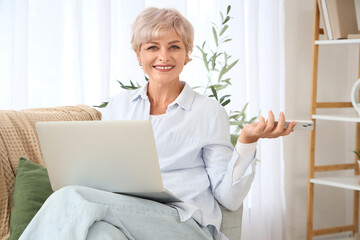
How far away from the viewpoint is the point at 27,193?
62.2 inches

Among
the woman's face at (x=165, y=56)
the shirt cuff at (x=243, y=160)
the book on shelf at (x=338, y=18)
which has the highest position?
the book on shelf at (x=338, y=18)

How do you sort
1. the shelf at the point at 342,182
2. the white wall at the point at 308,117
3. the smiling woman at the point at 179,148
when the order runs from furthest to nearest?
the white wall at the point at 308,117 < the shelf at the point at 342,182 < the smiling woman at the point at 179,148

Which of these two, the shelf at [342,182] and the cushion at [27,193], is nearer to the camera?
the cushion at [27,193]

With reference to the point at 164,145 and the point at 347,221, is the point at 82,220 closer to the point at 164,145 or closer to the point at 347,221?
the point at 164,145

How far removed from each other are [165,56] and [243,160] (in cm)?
47

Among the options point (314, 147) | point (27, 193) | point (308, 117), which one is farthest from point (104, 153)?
point (308, 117)

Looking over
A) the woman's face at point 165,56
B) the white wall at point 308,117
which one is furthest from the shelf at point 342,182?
the woman's face at point 165,56

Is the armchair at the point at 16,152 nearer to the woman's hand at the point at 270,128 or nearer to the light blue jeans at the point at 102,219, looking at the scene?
the light blue jeans at the point at 102,219

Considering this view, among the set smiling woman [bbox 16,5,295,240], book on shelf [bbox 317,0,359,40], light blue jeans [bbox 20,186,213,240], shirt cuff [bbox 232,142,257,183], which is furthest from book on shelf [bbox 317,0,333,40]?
light blue jeans [bbox 20,186,213,240]

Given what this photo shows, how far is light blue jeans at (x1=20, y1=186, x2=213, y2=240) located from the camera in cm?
122

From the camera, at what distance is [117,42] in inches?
103

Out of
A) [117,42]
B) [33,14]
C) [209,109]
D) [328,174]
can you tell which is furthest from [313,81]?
[33,14]

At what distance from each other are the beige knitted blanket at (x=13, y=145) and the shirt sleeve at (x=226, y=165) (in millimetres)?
611

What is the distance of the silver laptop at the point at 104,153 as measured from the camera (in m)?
1.30
